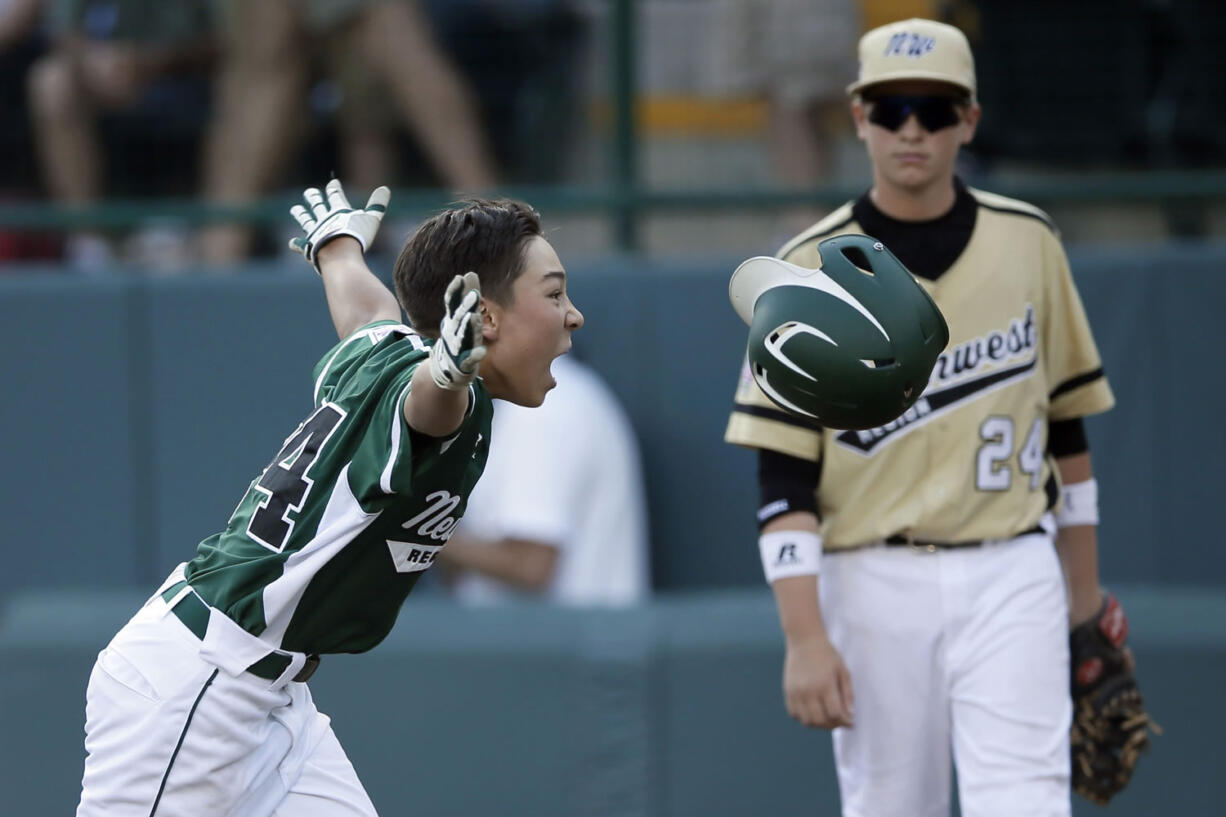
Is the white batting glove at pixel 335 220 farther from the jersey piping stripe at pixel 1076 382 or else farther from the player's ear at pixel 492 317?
the jersey piping stripe at pixel 1076 382

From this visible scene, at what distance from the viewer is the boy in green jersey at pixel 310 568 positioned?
3.04 metres

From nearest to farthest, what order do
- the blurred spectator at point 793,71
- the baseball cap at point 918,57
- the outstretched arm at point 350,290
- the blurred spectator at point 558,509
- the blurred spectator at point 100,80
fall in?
the outstretched arm at point 350,290
the baseball cap at point 918,57
the blurred spectator at point 558,509
the blurred spectator at point 793,71
the blurred spectator at point 100,80

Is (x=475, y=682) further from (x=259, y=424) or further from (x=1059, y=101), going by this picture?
(x=1059, y=101)

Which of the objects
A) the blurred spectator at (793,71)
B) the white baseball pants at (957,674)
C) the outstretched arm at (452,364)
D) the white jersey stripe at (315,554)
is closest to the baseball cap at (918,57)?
the white baseball pants at (957,674)

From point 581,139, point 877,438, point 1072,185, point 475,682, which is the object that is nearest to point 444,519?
point 877,438

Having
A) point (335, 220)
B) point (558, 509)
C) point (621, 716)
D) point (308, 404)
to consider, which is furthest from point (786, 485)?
point (308, 404)

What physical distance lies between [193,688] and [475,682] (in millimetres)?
1947

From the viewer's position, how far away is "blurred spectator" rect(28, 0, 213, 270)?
→ 6.73m

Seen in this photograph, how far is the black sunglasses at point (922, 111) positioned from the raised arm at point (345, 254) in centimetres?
114

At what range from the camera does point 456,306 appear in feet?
8.83

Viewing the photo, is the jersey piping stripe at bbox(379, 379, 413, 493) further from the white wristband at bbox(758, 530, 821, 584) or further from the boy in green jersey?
the white wristband at bbox(758, 530, 821, 584)

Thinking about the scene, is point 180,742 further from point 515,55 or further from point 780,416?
point 515,55

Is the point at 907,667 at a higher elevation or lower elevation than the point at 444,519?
lower

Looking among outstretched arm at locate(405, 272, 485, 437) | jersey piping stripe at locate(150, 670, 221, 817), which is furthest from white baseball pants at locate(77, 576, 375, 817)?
outstretched arm at locate(405, 272, 485, 437)
